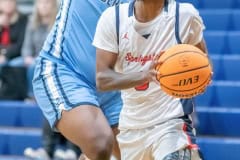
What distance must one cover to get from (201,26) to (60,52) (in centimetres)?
77

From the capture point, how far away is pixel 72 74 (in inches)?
159

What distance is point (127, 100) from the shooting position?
3.93 metres

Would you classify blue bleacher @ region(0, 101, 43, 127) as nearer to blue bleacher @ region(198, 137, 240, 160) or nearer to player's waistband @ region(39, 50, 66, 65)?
blue bleacher @ region(198, 137, 240, 160)

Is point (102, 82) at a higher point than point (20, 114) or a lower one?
higher

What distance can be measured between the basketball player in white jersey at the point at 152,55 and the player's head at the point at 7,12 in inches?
163

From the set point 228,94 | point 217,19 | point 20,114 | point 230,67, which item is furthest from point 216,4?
point 20,114

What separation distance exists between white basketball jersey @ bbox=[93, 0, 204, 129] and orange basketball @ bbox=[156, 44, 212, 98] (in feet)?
0.67

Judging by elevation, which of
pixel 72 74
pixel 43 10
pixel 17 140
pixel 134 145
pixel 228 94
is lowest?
pixel 17 140

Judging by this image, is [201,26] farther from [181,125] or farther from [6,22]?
[6,22]

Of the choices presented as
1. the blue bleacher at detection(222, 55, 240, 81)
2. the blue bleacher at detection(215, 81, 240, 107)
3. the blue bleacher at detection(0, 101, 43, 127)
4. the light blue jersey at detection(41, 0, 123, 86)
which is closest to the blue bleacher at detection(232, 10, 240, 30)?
the blue bleacher at detection(222, 55, 240, 81)

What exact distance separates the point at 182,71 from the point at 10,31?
464 centimetres

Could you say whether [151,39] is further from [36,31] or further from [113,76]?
[36,31]

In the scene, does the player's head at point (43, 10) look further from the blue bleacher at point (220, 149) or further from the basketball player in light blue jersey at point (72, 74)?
the basketball player in light blue jersey at point (72, 74)

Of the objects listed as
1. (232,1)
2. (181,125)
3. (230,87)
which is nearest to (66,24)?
(181,125)
